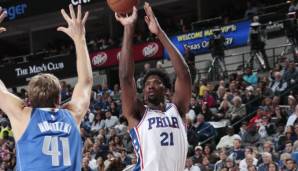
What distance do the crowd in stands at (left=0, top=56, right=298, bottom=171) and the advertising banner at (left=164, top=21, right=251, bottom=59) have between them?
2251mm

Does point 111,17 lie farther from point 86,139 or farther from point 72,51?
point 86,139

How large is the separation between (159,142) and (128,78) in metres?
0.54

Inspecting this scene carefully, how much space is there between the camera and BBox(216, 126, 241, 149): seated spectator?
13.5 meters

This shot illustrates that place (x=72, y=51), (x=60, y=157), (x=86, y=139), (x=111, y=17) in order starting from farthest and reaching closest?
(x=111, y=17) < (x=72, y=51) < (x=86, y=139) < (x=60, y=157)

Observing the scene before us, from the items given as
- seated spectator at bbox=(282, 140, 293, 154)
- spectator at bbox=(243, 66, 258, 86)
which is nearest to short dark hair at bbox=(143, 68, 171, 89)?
seated spectator at bbox=(282, 140, 293, 154)

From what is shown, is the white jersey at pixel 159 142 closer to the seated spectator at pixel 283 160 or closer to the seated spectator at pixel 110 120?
the seated spectator at pixel 283 160

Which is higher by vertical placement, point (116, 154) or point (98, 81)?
point (98, 81)

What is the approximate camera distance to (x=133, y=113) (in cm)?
477

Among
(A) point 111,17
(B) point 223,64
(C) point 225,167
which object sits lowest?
(C) point 225,167

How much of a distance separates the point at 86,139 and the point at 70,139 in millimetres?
12935

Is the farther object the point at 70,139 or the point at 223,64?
the point at 223,64

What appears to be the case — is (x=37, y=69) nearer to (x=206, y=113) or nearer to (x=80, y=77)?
(x=206, y=113)

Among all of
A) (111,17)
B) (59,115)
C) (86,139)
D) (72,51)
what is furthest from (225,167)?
(111,17)

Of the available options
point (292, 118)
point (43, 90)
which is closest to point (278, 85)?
point (292, 118)
